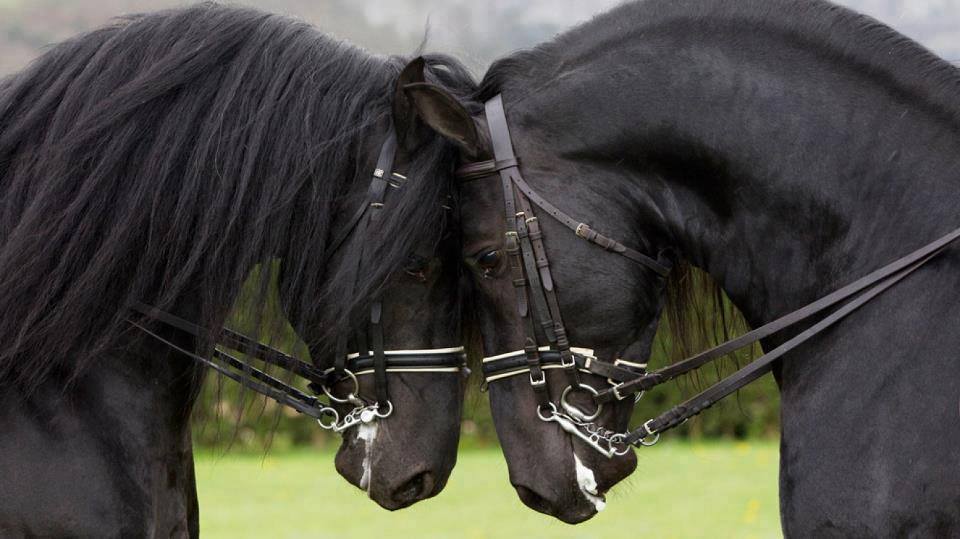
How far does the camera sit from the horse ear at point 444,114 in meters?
3.61

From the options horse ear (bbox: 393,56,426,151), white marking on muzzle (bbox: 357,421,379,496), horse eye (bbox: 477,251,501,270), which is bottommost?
white marking on muzzle (bbox: 357,421,379,496)

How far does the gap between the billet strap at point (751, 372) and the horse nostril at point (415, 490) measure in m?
0.68

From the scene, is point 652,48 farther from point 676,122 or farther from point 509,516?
point 509,516

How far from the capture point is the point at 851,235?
336cm

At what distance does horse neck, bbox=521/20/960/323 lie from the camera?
329cm

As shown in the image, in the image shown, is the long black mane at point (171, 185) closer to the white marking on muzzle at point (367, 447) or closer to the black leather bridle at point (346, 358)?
the black leather bridle at point (346, 358)

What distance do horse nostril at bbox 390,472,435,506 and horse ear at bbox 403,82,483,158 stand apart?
3.58 ft

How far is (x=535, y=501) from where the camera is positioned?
3.81 m

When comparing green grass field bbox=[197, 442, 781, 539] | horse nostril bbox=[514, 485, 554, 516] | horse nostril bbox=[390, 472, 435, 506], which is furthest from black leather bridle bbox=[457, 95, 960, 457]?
green grass field bbox=[197, 442, 781, 539]

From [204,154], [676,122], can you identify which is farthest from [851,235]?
[204,154]

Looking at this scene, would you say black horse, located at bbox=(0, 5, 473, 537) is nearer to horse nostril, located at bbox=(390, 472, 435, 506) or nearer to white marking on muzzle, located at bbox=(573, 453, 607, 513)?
horse nostril, located at bbox=(390, 472, 435, 506)

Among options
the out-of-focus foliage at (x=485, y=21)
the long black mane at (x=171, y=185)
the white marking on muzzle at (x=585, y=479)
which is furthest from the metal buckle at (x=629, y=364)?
the out-of-focus foliage at (x=485, y=21)

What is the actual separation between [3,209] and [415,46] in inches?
58.8

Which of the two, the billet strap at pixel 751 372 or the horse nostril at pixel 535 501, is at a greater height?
the billet strap at pixel 751 372
